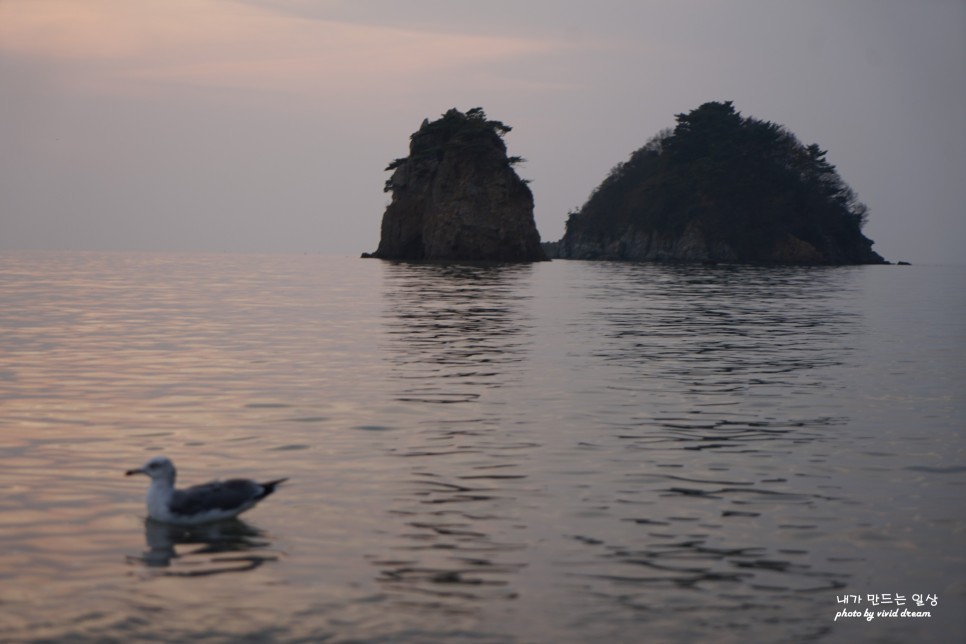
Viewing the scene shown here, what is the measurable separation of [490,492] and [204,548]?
3.21 m

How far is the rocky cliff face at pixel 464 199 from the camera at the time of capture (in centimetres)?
13275

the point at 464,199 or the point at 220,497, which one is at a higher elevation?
the point at 464,199

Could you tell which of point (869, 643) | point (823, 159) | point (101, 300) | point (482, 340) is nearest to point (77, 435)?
point (869, 643)

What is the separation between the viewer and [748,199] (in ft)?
573

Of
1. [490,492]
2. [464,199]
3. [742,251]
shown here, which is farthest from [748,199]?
[490,492]

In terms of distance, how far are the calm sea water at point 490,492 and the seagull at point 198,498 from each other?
184 millimetres

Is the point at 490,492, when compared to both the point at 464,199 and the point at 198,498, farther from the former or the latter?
the point at 464,199

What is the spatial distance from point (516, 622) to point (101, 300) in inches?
1681

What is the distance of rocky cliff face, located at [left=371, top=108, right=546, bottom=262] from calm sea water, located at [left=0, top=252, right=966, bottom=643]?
346 feet

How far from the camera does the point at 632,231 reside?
655ft

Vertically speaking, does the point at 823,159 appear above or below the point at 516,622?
above

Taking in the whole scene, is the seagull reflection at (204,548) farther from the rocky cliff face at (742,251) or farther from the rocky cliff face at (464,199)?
the rocky cliff face at (742,251)

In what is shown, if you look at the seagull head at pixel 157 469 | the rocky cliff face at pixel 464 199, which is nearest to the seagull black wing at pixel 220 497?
the seagull head at pixel 157 469

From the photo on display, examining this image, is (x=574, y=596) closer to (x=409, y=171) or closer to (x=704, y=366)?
(x=704, y=366)
